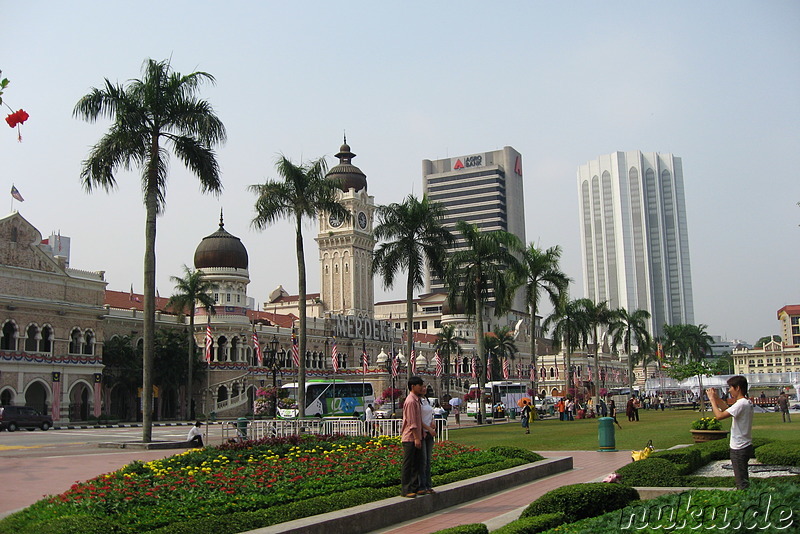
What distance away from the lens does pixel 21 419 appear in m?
44.9

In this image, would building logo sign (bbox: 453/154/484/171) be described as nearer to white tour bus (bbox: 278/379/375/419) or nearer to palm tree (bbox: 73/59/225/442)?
white tour bus (bbox: 278/379/375/419)

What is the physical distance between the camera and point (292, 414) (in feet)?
139

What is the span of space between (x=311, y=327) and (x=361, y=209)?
28964 millimetres

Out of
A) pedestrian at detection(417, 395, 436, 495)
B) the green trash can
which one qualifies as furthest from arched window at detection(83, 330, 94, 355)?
pedestrian at detection(417, 395, 436, 495)

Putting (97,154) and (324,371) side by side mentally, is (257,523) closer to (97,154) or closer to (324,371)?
(97,154)

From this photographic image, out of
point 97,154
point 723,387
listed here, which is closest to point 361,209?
point 723,387

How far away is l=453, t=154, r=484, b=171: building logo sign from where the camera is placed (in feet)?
608

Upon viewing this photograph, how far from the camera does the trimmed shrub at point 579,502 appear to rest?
9062 mm

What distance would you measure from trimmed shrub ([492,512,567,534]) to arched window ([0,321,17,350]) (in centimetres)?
4991

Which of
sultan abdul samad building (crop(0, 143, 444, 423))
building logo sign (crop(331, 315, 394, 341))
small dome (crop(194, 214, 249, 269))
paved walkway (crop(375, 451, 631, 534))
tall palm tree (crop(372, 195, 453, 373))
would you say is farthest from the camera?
building logo sign (crop(331, 315, 394, 341))

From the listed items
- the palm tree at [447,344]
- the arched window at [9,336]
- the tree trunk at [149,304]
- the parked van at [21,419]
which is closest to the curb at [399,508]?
the tree trunk at [149,304]

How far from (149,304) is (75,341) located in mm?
31116

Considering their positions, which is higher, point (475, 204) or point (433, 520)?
point (475, 204)

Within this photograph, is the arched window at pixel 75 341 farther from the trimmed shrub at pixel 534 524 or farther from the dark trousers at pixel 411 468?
the trimmed shrub at pixel 534 524
